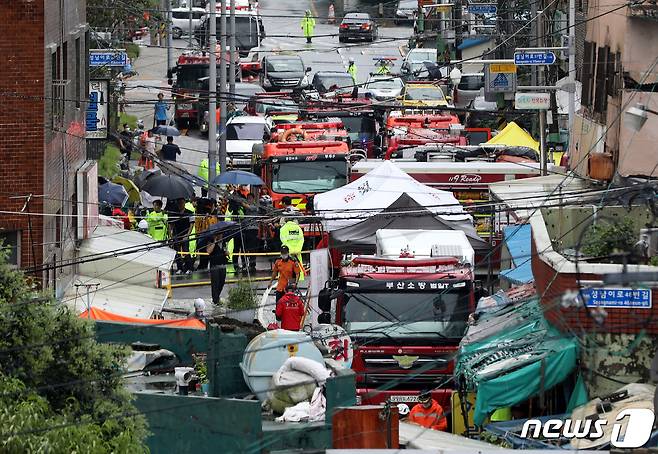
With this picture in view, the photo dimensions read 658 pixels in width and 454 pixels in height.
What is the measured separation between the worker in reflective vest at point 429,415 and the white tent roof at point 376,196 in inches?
397

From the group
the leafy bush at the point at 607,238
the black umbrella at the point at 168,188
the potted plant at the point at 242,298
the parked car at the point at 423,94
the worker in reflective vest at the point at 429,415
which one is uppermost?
the parked car at the point at 423,94

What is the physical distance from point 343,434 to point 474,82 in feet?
133

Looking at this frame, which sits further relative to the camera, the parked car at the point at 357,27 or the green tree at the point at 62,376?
the parked car at the point at 357,27

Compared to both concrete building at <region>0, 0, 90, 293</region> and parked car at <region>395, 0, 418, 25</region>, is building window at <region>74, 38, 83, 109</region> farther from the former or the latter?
parked car at <region>395, 0, 418, 25</region>

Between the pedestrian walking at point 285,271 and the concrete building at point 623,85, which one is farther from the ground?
the concrete building at point 623,85

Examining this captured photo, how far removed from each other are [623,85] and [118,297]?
8511mm

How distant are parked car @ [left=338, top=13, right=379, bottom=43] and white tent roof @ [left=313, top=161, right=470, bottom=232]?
1624 inches

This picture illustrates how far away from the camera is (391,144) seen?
41.0 metres

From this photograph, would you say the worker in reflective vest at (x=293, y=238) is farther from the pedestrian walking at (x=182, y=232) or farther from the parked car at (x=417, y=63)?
the parked car at (x=417, y=63)

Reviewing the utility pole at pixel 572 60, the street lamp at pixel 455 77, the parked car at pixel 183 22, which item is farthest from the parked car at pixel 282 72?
the utility pole at pixel 572 60

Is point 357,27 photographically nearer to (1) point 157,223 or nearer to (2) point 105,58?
(2) point 105,58

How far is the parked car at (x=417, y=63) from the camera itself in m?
57.9

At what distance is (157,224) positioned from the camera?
31.5 meters

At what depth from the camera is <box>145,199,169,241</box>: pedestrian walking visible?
31438mm
